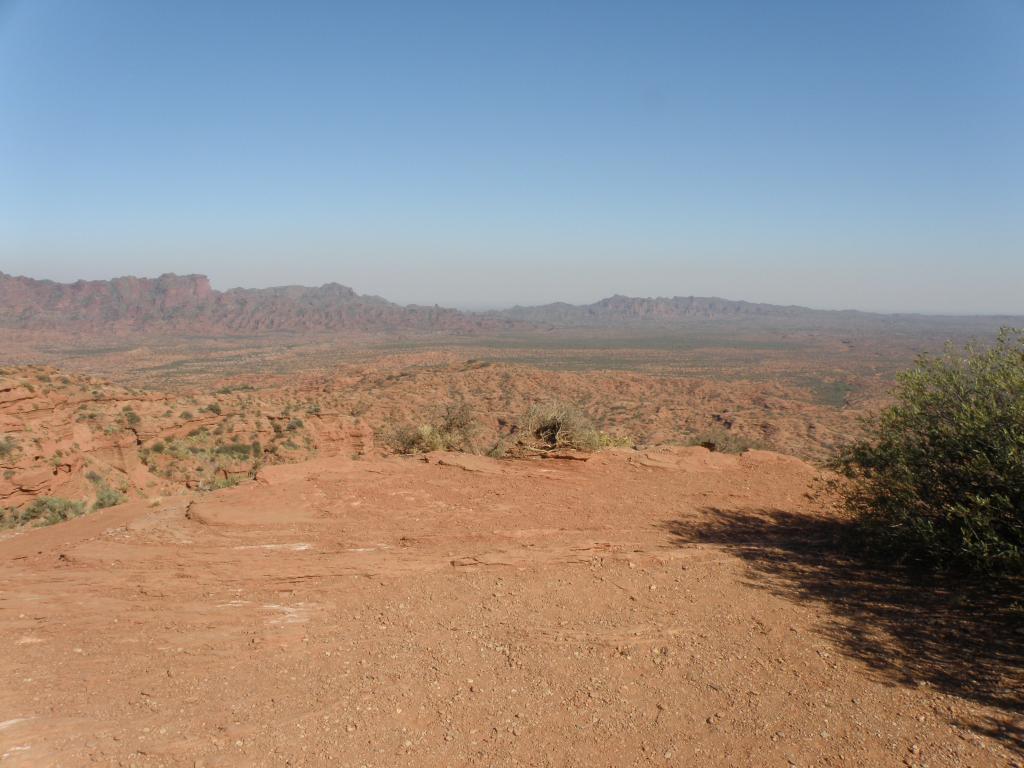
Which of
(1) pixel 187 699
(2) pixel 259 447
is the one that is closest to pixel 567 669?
(1) pixel 187 699

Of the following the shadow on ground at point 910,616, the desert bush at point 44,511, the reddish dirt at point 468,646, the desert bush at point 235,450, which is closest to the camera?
the reddish dirt at point 468,646

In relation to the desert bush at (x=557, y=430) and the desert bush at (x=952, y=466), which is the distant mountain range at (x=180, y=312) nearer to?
the desert bush at (x=557, y=430)

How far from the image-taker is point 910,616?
610 centimetres

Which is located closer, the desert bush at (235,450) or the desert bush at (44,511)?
the desert bush at (44,511)

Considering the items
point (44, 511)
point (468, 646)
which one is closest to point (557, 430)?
point (468, 646)

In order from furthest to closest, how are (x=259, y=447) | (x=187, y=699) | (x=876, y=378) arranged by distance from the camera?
(x=876, y=378) < (x=259, y=447) < (x=187, y=699)

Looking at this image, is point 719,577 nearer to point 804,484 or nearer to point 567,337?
point 804,484

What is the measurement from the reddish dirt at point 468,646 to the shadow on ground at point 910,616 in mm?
34

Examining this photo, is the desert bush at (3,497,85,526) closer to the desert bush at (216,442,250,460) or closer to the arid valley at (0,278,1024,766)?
the arid valley at (0,278,1024,766)

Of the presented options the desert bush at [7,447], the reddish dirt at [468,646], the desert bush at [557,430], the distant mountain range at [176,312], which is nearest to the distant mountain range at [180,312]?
the distant mountain range at [176,312]

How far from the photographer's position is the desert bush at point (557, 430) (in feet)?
46.6

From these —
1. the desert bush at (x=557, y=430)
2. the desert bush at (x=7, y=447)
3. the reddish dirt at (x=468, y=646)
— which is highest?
the desert bush at (x=557, y=430)

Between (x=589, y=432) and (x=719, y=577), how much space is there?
23.7ft

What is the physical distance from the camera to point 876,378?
7056 centimetres
